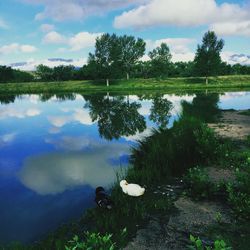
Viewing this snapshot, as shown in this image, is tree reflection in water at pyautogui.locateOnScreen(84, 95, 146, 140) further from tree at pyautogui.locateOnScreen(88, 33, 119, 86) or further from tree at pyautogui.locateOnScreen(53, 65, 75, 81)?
tree at pyautogui.locateOnScreen(53, 65, 75, 81)

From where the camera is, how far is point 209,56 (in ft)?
327

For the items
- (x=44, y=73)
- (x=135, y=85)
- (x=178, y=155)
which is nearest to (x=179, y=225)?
(x=178, y=155)

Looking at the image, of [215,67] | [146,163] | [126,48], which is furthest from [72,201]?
[126,48]

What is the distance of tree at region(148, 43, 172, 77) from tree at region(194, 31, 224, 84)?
65.7 feet

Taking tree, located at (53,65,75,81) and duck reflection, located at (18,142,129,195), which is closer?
duck reflection, located at (18,142,129,195)

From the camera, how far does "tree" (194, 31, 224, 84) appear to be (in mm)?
98500

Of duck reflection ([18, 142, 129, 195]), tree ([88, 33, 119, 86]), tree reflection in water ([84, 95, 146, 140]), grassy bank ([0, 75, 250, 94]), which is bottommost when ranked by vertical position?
grassy bank ([0, 75, 250, 94])

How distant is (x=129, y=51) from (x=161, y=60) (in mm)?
12530

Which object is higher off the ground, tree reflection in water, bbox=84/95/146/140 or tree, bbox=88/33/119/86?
tree, bbox=88/33/119/86

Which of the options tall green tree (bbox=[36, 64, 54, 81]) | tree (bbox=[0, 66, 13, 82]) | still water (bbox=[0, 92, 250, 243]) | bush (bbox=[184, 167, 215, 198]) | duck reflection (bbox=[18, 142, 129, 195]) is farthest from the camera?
tall green tree (bbox=[36, 64, 54, 81])

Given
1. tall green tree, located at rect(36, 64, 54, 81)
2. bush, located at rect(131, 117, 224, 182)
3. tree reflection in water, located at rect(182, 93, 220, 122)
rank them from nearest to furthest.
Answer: bush, located at rect(131, 117, 224, 182)
tree reflection in water, located at rect(182, 93, 220, 122)
tall green tree, located at rect(36, 64, 54, 81)

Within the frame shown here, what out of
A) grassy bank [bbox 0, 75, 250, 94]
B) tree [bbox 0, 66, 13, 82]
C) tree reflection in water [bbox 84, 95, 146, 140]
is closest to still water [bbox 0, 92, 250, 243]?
tree reflection in water [bbox 84, 95, 146, 140]

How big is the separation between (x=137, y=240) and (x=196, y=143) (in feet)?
26.9

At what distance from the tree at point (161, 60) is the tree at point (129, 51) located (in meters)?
5.08
